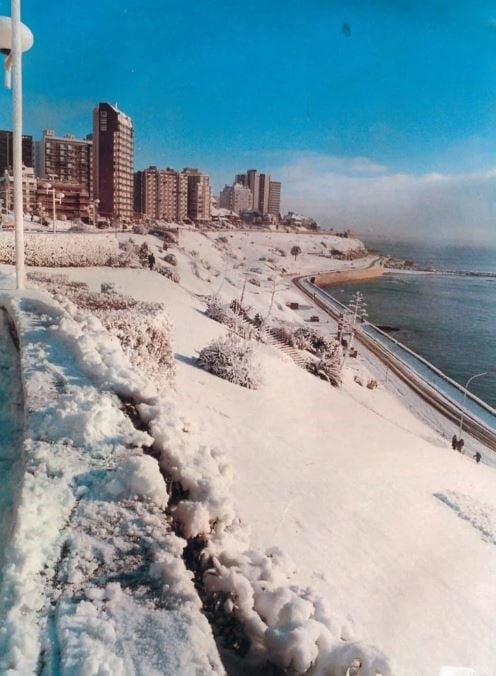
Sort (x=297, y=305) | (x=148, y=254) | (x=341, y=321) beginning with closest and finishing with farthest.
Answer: (x=148, y=254), (x=341, y=321), (x=297, y=305)

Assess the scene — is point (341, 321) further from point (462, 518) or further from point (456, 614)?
point (456, 614)

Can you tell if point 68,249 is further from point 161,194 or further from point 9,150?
point 9,150

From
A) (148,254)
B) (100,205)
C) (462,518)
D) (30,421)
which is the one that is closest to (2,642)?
(30,421)

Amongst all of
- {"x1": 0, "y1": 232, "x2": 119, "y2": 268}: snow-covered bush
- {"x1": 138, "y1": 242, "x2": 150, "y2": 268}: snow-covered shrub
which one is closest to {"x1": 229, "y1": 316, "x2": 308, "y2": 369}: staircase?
{"x1": 138, "y1": 242, "x2": 150, "y2": 268}: snow-covered shrub

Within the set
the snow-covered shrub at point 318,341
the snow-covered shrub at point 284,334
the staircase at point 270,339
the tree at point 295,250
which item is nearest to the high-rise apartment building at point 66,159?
the tree at point 295,250

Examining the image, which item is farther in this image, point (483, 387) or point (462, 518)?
point (483, 387)

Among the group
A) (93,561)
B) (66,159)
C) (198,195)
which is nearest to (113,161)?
(198,195)

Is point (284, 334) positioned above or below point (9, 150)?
below

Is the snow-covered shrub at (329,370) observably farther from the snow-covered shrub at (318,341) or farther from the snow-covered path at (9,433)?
the snow-covered path at (9,433)
